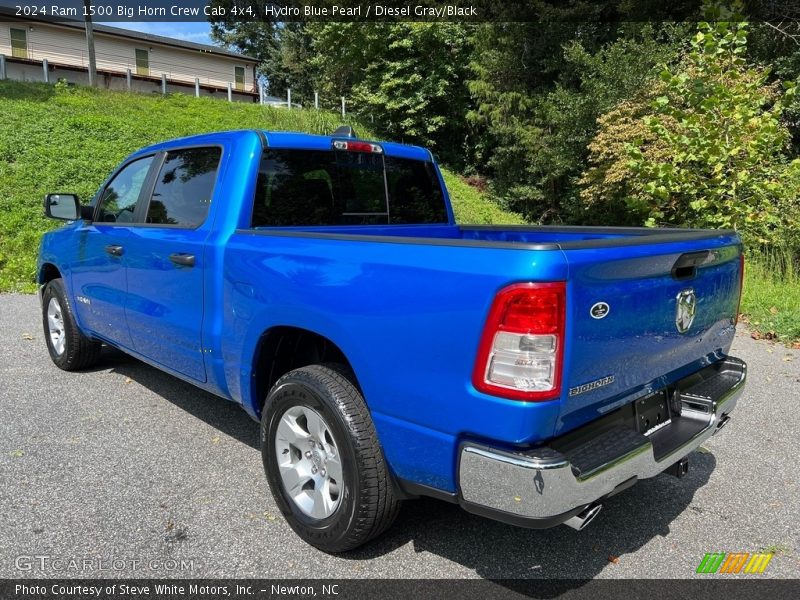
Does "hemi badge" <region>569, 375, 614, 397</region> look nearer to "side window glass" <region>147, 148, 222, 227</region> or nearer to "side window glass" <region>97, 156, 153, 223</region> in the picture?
"side window glass" <region>147, 148, 222, 227</region>

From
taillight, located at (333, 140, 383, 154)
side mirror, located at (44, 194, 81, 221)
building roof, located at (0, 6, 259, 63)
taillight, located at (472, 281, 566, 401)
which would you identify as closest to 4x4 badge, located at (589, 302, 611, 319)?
taillight, located at (472, 281, 566, 401)

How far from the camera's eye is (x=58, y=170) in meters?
13.2

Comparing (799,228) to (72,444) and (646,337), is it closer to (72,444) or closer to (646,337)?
(646,337)

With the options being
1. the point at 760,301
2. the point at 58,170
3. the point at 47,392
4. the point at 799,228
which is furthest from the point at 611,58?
the point at 47,392

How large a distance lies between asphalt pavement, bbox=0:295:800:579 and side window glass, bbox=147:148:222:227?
143 centimetres

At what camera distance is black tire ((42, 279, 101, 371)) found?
4.89 meters

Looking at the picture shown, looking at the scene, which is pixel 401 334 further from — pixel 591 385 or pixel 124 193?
pixel 124 193

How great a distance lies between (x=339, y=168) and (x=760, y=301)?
22.4ft

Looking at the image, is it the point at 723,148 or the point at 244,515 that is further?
the point at 723,148

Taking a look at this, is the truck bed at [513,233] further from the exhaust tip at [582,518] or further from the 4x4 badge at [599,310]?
the exhaust tip at [582,518]

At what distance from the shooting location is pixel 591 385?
2.11 meters

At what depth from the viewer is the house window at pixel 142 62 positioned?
116 feet

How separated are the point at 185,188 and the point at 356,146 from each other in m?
1.07

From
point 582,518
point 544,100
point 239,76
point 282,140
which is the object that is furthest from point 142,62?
point 582,518
